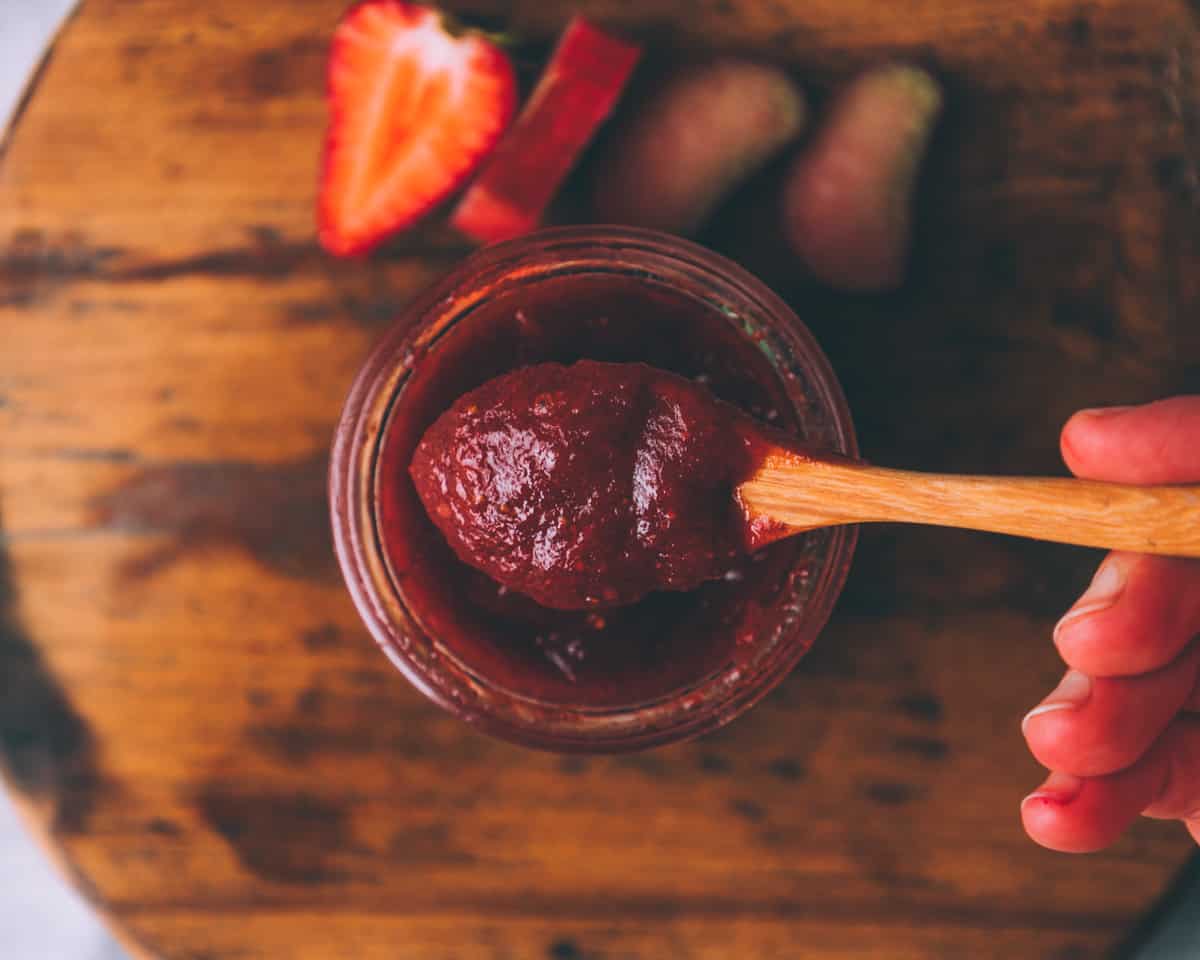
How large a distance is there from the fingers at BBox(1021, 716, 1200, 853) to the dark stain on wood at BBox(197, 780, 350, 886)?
2.09ft

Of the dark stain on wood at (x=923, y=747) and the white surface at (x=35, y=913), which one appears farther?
the white surface at (x=35, y=913)

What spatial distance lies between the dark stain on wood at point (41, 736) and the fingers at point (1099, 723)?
2.88ft

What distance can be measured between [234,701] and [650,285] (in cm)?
57

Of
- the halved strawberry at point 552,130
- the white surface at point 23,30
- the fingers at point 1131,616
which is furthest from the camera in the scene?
the white surface at point 23,30

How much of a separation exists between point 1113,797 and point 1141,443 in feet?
0.90

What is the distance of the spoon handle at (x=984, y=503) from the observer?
2.25ft

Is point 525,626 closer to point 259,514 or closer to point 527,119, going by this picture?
point 259,514

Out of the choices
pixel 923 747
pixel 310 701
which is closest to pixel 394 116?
pixel 310 701

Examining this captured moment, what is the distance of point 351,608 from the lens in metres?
1.02

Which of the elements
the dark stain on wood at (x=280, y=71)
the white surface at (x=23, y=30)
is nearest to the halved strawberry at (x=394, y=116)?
the dark stain on wood at (x=280, y=71)

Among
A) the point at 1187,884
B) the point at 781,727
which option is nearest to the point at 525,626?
the point at 781,727

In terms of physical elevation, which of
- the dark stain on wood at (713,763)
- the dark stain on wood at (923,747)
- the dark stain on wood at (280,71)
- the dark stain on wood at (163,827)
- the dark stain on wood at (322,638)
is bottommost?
the dark stain on wood at (163,827)

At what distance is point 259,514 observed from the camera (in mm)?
1028

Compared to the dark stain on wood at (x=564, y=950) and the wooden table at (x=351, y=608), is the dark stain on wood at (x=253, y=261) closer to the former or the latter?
the wooden table at (x=351, y=608)
